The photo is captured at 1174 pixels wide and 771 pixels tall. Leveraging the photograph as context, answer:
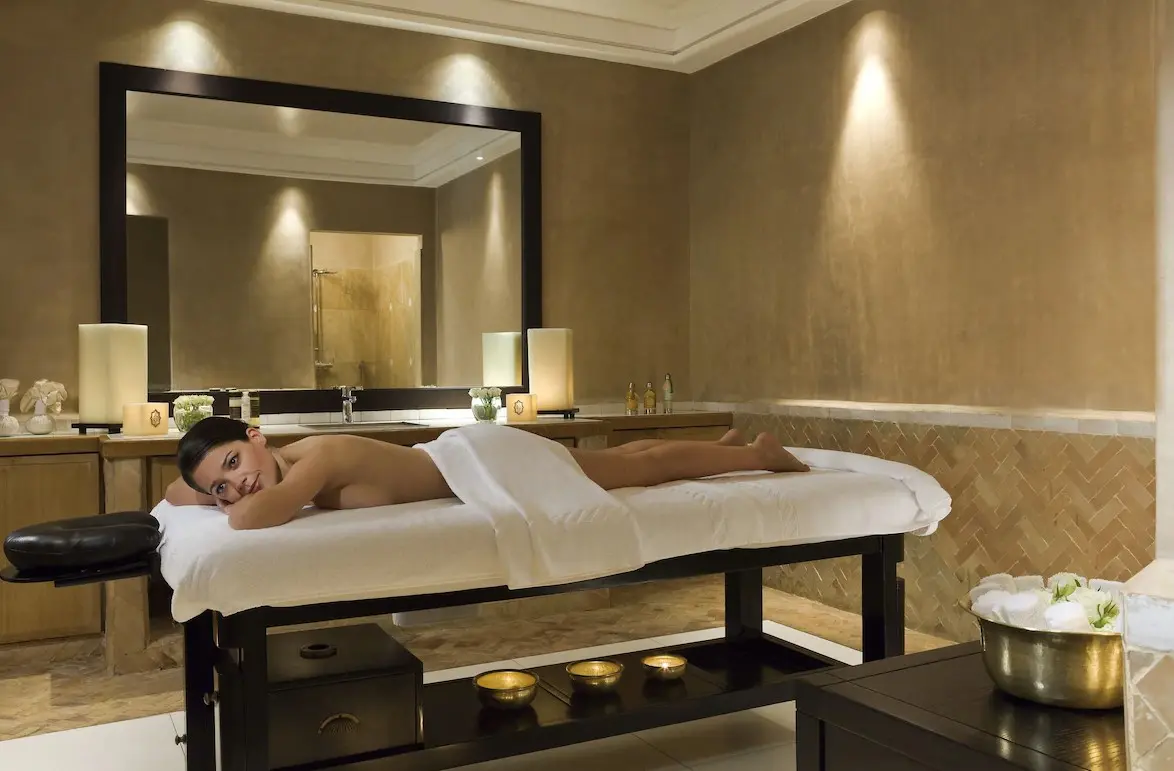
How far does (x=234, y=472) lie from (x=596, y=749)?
50.3 inches

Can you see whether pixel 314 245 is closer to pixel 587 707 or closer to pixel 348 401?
pixel 348 401

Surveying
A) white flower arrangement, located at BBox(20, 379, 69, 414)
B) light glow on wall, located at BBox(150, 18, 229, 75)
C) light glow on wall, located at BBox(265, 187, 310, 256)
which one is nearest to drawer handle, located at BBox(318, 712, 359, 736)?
white flower arrangement, located at BBox(20, 379, 69, 414)

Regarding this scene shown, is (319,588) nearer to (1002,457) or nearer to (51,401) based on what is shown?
(51,401)

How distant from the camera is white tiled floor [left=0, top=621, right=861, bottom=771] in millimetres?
2697

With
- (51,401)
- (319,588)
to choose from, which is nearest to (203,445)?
(319,588)

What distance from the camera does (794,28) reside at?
180 inches

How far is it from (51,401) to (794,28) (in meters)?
3.41

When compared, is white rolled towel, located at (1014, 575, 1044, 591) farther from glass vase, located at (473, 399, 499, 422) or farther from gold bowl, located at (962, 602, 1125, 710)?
glass vase, located at (473, 399, 499, 422)

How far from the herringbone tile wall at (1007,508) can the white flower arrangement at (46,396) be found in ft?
9.88

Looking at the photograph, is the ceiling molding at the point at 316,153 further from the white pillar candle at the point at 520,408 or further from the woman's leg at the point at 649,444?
the woman's leg at the point at 649,444

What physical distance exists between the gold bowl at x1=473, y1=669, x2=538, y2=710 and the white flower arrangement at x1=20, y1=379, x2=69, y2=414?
2.16 m

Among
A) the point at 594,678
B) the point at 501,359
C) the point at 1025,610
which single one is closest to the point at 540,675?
the point at 594,678

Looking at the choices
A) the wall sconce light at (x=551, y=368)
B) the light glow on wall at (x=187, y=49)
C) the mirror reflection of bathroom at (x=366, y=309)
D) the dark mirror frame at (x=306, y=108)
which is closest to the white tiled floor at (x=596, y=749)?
the dark mirror frame at (x=306, y=108)

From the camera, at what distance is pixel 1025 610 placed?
1.62 m
